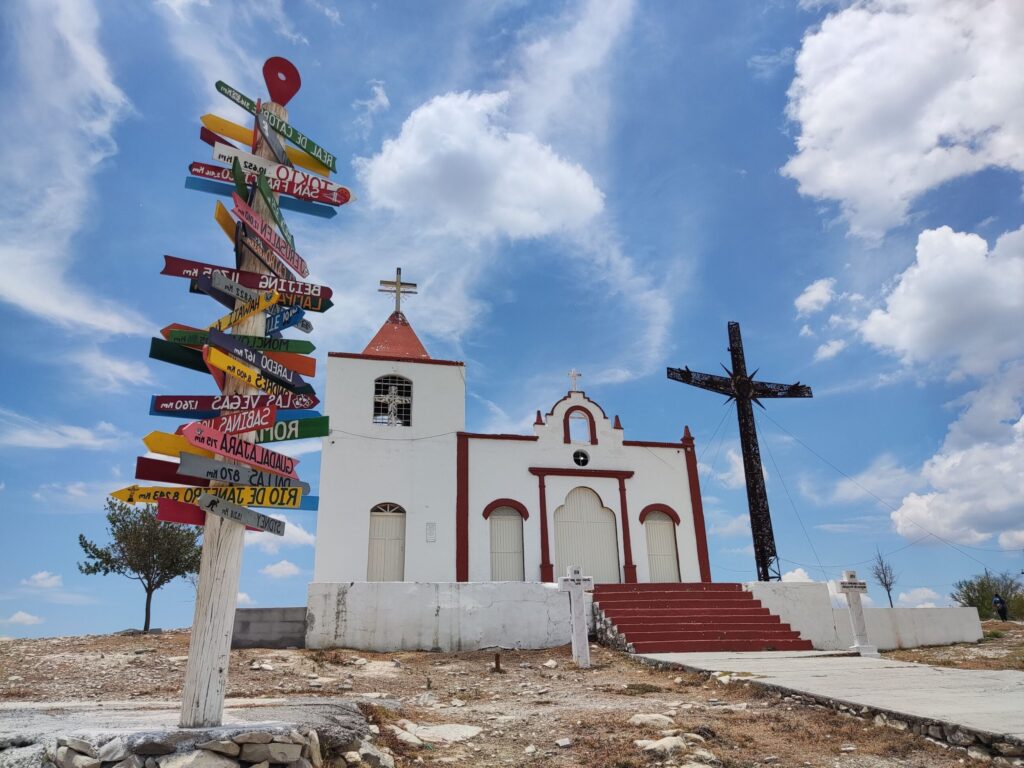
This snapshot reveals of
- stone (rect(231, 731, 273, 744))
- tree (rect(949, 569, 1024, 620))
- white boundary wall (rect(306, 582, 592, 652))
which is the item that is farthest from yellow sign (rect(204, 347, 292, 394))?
tree (rect(949, 569, 1024, 620))

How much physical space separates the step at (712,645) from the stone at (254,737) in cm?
991

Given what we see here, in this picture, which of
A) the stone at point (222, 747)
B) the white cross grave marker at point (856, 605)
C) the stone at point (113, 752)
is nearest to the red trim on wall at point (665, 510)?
the white cross grave marker at point (856, 605)

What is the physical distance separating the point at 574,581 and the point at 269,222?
342 inches

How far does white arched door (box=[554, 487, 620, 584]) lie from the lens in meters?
19.4

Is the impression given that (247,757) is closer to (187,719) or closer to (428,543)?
(187,719)

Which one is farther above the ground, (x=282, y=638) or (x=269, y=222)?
(x=269, y=222)

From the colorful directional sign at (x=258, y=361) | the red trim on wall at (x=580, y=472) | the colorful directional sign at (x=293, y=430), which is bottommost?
the colorful directional sign at (x=293, y=430)

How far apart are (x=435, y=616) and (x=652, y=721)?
26.9 ft

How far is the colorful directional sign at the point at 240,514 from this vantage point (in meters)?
5.22

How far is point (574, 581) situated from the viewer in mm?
12773

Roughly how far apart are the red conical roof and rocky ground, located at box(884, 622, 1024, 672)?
1388cm

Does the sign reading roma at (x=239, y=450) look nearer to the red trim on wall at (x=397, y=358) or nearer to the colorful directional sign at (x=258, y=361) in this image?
the colorful directional sign at (x=258, y=361)

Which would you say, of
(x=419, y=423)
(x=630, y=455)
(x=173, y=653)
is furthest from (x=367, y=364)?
(x=173, y=653)

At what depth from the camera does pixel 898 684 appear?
841 centimetres
